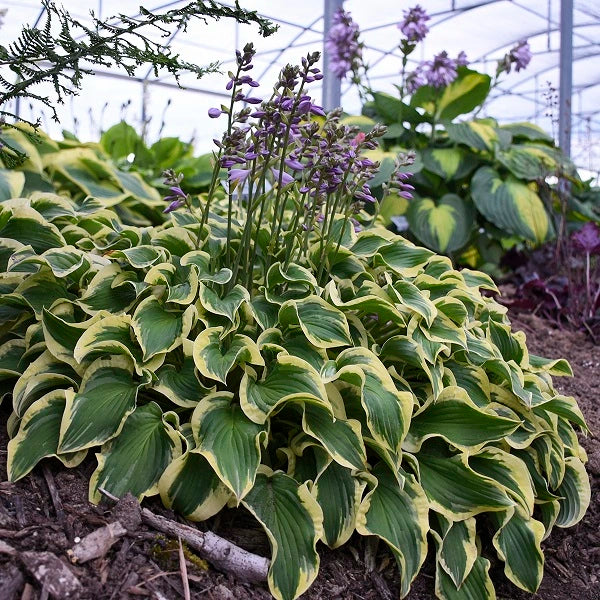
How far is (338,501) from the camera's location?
1.40m

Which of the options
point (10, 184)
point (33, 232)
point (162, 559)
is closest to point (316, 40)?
point (10, 184)

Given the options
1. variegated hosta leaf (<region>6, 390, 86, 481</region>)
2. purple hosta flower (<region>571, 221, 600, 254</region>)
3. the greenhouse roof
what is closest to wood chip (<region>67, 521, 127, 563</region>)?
variegated hosta leaf (<region>6, 390, 86, 481</region>)

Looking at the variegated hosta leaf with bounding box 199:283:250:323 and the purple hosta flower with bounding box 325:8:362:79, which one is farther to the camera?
the purple hosta flower with bounding box 325:8:362:79

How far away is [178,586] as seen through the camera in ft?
3.84

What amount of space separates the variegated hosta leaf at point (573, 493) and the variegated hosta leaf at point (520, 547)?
6.3 inches

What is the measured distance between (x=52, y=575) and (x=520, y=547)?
3.31 ft

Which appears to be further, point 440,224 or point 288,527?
point 440,224

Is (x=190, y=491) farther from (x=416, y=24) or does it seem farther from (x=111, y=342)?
(x=416, y=24)

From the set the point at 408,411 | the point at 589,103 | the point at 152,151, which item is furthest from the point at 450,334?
the point at 589,103

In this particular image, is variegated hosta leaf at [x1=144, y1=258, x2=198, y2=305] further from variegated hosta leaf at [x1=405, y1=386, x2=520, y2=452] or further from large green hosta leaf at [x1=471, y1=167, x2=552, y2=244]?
large green hosta leaf at [x1=471, y1=167, x2=552, y2=244]

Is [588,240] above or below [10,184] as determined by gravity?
below

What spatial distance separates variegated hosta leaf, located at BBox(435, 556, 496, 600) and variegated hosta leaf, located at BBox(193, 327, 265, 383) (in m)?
0.60

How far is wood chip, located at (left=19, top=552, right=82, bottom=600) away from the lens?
1040mm

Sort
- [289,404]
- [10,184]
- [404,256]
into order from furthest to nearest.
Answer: [10,184]
[404,256]
[289,404]
